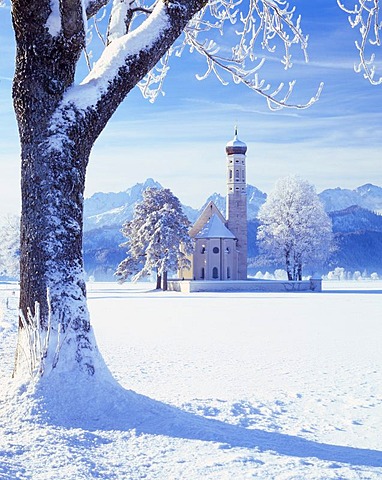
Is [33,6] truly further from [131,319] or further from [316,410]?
[131,319]

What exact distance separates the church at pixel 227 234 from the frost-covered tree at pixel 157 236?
21.0ft

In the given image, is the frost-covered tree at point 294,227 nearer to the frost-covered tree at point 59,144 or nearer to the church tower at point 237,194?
the church tower at point 237,194

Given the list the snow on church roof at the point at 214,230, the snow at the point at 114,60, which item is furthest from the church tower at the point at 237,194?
the snow at the point at 114,60

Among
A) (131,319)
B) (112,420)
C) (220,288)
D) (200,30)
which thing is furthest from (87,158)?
(220,288)

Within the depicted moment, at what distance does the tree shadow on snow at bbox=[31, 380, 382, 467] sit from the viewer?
4695 mm

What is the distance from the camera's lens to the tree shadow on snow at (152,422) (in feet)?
15.4

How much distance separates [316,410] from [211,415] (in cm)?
124

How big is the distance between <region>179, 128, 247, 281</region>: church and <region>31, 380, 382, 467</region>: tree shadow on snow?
1864 inches

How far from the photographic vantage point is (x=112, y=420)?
16.8ft

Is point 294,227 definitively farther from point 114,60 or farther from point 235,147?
point 114,60

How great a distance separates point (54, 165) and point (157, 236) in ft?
130

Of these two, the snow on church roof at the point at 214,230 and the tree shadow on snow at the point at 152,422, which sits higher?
the snow on church roof at the point at 214,230

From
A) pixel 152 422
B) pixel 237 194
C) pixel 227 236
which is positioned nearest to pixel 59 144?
pixel 152 422

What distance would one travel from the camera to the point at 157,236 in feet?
149
